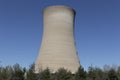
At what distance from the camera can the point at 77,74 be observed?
26641mm

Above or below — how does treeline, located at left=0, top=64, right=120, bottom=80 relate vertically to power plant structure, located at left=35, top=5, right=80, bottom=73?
below

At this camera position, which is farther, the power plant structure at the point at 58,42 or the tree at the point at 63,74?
the tree at the point at 63,74

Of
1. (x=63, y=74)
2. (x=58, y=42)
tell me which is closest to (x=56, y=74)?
(x=63, y=74)

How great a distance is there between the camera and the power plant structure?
24.9 metres

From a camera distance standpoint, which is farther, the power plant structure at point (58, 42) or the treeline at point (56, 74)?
the treeline at point (56, 74)

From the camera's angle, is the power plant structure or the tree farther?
the tree

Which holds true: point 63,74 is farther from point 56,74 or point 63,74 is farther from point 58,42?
point 58,42

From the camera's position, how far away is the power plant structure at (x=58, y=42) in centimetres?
2494

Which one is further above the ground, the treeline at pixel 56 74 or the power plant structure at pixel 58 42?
the power plant structure at pixel 58 42

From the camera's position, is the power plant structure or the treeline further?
the treeline

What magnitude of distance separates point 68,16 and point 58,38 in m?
2.77

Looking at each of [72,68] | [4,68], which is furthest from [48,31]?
[4,68]

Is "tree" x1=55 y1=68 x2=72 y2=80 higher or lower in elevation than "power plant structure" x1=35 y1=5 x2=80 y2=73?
lower

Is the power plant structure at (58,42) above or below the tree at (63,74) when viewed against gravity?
above
